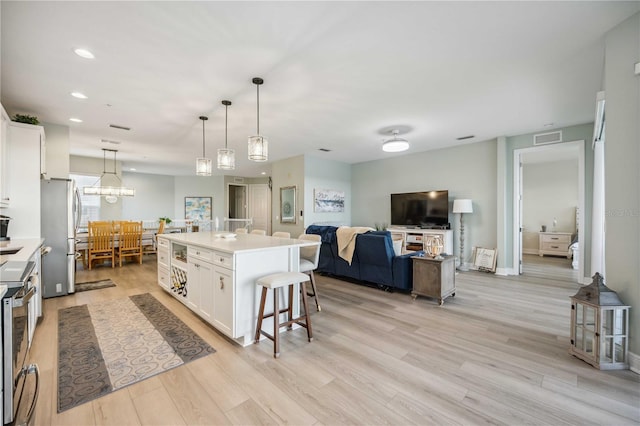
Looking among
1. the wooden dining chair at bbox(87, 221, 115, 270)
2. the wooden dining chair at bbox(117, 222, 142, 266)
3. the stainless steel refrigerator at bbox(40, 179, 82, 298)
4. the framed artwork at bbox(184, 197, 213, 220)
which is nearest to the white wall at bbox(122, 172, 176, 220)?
the framed artwork at bbox(184, 197, 213, 220)

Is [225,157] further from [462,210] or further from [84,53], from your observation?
[462,210]

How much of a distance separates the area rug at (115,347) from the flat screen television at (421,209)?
5399 millimetres

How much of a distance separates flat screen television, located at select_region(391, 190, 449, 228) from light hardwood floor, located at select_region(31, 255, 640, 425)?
3201 mm

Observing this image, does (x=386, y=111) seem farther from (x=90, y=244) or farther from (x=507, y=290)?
(x=90, y=244)

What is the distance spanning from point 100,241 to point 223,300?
5.05 metres

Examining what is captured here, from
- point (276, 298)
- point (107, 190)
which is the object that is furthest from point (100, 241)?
point (276, 298)

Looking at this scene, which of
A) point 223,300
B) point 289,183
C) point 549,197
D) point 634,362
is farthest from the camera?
point 549,197

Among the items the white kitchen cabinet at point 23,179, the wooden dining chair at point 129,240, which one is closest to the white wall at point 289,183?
the wooden dining chair at point 129,240

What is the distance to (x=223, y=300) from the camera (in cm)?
262

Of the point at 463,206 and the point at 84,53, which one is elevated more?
the point at 84,53

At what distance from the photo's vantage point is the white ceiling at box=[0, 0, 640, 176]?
6.81 feet

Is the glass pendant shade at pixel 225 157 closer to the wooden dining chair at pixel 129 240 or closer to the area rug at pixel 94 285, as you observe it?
the area rug at pixel 94 285

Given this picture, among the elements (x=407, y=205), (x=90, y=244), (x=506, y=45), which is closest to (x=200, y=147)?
(x=90, y=244)

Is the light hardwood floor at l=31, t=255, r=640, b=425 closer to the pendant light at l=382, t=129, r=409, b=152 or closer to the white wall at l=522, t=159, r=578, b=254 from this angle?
the pendant light at l=382, t=129, r=409, b=152
